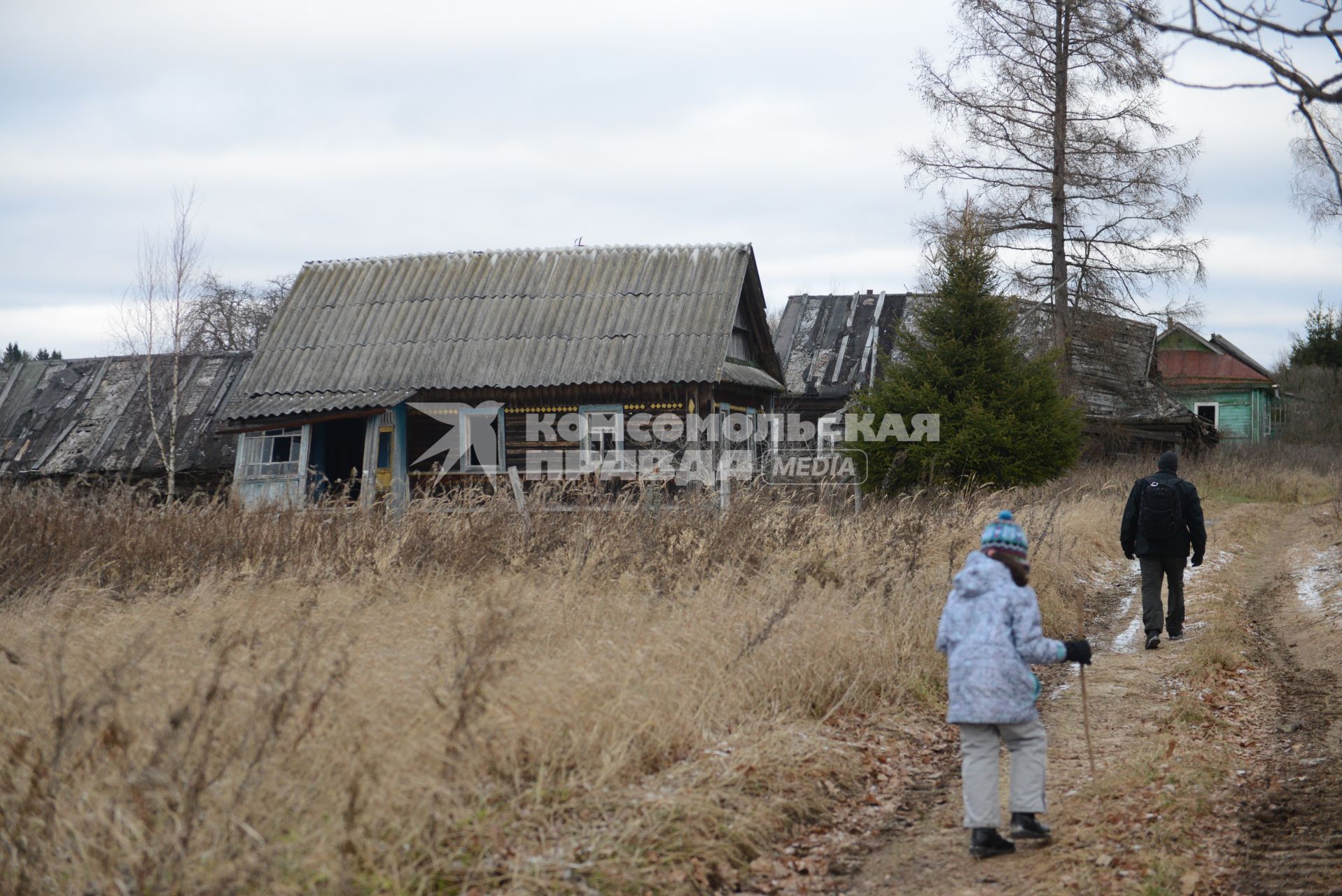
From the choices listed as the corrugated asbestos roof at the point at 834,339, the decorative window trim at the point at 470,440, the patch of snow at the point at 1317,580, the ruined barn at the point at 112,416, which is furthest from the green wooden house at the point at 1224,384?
the ruined barn at the point at 112,416

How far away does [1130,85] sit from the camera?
77.5 feet

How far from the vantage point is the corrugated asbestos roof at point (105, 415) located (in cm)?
2344

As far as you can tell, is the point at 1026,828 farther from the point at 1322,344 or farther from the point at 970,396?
the point at 1322,344

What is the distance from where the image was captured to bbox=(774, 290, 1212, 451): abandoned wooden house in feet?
92.0

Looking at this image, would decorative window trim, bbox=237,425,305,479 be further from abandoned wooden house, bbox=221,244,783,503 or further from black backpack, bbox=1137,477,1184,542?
black backpack, bbox=1137,477,1184,542

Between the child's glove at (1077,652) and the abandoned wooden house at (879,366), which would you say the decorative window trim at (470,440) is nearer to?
the abandoned wooden house at (879,366)

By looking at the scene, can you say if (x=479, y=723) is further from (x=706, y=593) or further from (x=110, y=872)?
(x=706, y=593)

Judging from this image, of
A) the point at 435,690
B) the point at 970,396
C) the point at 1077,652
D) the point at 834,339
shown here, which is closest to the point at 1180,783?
the point at 1077,652

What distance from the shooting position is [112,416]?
2470cm

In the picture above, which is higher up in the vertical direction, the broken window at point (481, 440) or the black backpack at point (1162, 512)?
the broken window at point (481, 440)

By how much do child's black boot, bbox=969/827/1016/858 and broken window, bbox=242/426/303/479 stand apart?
60.4 ft

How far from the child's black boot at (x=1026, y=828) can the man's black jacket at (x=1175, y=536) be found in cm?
562

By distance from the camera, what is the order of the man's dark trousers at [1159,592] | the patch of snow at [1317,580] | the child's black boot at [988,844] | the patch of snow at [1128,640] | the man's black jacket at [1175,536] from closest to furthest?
the child's black boot at [988,844] → the patch of snow at [1128,640] → the man's dark trousers at [1159,592] → the man's black jacket at [1175,536] → the patch of snow at [1317,580]

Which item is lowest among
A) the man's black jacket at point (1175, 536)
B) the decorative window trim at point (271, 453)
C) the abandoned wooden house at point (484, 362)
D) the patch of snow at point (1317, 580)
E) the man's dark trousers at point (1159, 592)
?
the patch of snow at point (1317, 580)
